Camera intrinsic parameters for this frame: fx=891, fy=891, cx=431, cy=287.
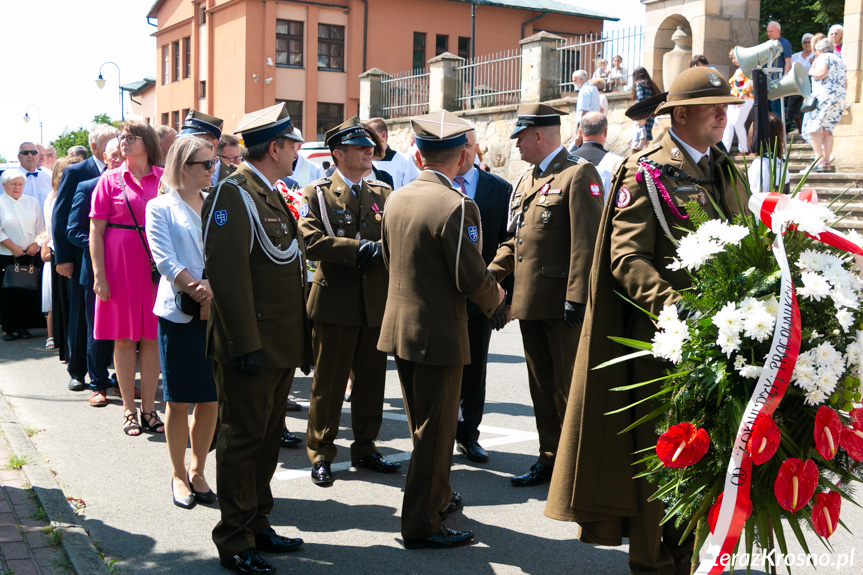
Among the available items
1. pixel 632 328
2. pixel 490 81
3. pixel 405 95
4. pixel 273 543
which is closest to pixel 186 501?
pixel 273 543

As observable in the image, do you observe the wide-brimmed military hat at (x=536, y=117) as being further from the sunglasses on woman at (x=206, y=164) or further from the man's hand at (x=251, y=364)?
the man's hand at (x=251, y=364)

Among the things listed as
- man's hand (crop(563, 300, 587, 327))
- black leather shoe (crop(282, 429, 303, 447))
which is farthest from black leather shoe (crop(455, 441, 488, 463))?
man's hand (crop(563, 300, 587, 327))

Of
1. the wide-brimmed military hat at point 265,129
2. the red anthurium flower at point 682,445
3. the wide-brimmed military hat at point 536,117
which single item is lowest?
the red anthurium flower at point 682,445

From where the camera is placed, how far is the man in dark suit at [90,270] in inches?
289

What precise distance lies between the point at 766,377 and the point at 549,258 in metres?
2.71

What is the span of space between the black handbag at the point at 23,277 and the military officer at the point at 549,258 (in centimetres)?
765

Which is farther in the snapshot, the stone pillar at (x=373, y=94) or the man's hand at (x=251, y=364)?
the stone pillar at (x=373, y=94)

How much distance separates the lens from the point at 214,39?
44875 millimetres

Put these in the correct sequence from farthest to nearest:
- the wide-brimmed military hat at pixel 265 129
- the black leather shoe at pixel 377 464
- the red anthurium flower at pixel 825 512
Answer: the black leather shoe at pixel 377 464
the wide-brimmed military hat at pixel 265 129
the red anthurium flower at pixel 825 512

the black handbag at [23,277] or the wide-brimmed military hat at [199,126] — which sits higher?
the wide-brimmed military hat at [199,126]

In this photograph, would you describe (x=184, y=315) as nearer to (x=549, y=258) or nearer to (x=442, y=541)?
(x=442, y=541)

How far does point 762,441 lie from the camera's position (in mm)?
2812

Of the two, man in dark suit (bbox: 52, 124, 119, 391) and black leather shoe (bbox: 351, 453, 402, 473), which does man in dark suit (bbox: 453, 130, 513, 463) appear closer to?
black leather shoe (bbox: 351, 453, 402, 473)

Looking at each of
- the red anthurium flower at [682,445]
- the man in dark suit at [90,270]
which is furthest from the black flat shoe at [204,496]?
the red anthurium flower at [682,445]
